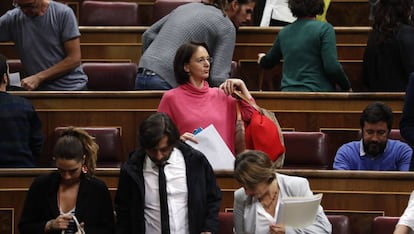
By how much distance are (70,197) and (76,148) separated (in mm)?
196

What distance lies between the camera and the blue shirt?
5.61m

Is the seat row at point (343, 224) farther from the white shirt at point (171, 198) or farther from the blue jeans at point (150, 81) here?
the blue jeans at point (150, 81)

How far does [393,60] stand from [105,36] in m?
1.91

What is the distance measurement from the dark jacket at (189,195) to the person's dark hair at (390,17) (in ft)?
6.54

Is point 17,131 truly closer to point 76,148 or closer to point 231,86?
point 76,148

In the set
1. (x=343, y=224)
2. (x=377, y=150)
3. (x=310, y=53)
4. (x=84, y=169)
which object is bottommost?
(x=343, y=224)

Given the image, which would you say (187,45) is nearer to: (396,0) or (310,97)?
(310,97)

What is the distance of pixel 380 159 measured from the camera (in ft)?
18.4

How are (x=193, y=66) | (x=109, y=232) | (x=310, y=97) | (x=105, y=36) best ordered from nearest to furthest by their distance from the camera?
(x=109, y=232) → (x=193, y=66) → (x=310, y=97) → (x=105, y=36)

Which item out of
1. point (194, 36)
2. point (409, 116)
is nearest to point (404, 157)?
point (409, 116)

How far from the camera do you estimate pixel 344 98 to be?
20.4ft

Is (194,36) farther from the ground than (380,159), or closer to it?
farther from the ground

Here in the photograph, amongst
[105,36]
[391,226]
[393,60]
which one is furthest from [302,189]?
[105,36]

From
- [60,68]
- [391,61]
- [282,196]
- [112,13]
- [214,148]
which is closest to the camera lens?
[282,196]
